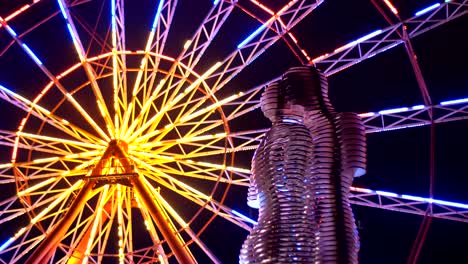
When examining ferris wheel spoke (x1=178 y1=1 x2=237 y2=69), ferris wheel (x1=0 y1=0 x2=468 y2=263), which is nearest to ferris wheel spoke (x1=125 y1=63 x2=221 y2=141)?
ferris wheel (x1=0 y1=0 x2=468 y2=263)

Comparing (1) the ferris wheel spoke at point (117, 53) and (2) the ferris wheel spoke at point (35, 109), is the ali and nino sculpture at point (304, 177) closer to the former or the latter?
(1) the ferris wheel spoke at point (117, 53)

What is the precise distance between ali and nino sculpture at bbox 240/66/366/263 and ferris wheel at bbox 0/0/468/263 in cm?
704

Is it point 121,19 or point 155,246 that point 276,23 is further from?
point 155,246

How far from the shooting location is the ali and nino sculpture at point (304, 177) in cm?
612

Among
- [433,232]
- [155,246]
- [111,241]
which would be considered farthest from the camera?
[111,241]

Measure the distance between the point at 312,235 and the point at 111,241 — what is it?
76.5 feet

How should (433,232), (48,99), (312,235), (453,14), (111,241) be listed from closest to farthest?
(312,235) → (453,14) → (433,232) → (48,99) → (111,241)

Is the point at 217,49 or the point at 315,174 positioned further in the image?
the point at 217,49

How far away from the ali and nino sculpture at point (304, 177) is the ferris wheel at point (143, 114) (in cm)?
704

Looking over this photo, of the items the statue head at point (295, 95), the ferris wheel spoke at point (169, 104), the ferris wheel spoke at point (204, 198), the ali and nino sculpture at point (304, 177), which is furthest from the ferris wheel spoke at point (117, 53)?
the ali and nino sculpture at point (304, 177)

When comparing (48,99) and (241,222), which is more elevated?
(48,99)

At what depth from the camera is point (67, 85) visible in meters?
25.3

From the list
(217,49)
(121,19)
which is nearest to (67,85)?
(217,49)

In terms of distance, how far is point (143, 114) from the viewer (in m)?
17.2
